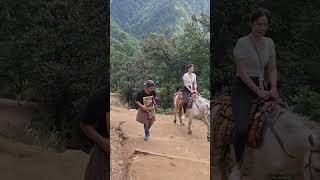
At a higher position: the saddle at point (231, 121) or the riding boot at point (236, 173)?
the saddle at point (231, 121)

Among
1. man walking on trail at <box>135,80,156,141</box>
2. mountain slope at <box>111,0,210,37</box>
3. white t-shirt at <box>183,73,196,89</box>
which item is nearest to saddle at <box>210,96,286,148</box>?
white t-shirt at <box>183,73,196,89</box>

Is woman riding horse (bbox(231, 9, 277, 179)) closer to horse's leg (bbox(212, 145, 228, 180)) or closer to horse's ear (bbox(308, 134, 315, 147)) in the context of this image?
horse's leg (bbox(212, 145, 228, 180))

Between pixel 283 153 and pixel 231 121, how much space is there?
45 centimetres

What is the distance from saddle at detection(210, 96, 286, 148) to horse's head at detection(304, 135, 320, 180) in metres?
→ 0.34

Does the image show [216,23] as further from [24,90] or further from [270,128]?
[24,90]

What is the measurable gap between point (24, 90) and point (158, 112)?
1.73 m

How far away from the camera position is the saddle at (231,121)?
2.96 m

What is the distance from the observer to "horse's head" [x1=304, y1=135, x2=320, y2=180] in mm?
2797

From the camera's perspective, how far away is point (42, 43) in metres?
3.15

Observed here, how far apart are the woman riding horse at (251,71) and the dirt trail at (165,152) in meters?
1.51

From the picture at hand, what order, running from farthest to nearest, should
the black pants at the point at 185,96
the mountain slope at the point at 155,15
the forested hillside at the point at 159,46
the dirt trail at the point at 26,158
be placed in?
the mountain slope at the point at 155,15
the forested hillside at the point at 159,46
the black pants at the point at 185,96
the dirt trail at the point at 26,158

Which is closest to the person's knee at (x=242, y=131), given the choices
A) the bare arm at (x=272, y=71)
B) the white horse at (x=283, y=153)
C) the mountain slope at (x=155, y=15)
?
the white horse at (x=283, y=153)

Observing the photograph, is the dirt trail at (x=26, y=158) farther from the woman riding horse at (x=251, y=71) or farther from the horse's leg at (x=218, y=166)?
the woman riding horse at (x=251, y=71)

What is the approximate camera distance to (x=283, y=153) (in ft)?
9.80
